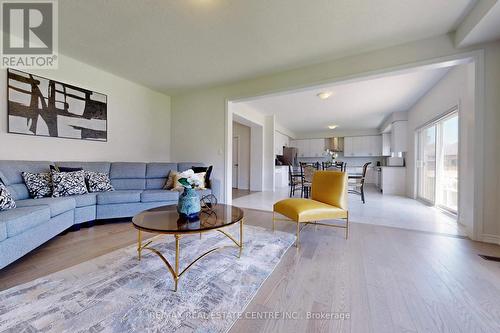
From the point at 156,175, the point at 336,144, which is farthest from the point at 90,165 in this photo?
the point at 336,144

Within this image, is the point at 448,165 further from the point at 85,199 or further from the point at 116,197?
the point at 85,199

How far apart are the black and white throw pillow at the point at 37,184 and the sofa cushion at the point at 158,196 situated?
109 cm

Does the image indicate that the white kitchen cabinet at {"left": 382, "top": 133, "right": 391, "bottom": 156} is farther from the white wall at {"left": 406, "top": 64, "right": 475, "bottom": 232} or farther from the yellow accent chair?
the yellow accent chair

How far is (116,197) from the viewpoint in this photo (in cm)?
282

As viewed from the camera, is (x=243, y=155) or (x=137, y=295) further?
(x=243, y=155)

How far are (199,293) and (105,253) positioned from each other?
1.22 metres

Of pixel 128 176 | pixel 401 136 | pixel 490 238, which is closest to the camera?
pixel 490 238

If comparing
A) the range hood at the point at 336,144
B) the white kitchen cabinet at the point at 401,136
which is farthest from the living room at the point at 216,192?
the range hood at the point at 336,144

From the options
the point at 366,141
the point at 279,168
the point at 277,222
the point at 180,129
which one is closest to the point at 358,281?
the point at 277,222

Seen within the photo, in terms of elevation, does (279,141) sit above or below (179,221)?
above

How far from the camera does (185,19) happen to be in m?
2.24

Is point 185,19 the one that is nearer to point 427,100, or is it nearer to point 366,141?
point 427,100

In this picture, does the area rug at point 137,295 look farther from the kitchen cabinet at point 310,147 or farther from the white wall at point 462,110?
the kitchen cabinet at point 310,147

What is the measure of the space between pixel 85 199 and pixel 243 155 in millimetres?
4956
